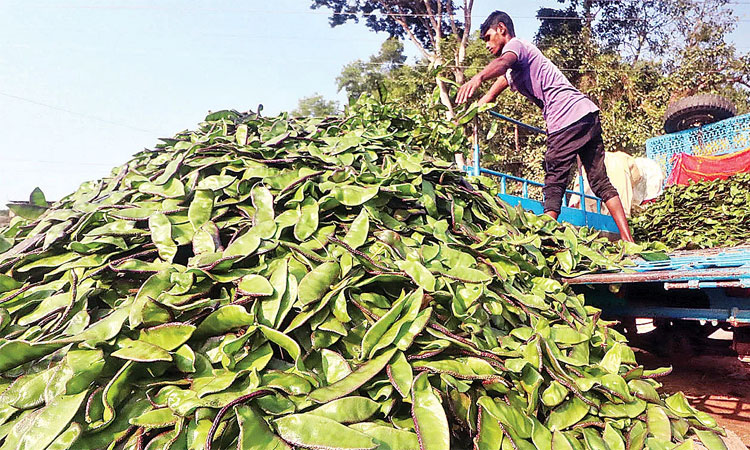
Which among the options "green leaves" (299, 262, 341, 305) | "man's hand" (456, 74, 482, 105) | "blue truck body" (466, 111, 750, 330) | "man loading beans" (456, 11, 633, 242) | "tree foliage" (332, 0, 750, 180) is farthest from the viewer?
"tree foliage" (332, 0, 750, 180)

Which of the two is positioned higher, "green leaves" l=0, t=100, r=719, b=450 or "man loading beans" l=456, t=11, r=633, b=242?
"man loading beans" l=456, t=11, r=633, b=242

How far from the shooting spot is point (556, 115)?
9.38 feet

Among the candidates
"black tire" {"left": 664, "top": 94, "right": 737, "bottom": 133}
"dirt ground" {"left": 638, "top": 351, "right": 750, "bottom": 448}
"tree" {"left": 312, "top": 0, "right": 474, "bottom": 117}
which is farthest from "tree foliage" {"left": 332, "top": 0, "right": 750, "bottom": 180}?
"dirt ground" {"left": 638, "top": 351, "right": 750, "bottom": 448}

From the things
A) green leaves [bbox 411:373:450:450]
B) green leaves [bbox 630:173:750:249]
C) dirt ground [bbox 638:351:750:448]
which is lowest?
dirt ground [bbox 638:351:750:448]

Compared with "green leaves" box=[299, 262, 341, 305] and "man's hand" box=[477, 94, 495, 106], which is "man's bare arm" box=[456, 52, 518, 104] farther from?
"green leaves" box=[299, 262, 341, 305]

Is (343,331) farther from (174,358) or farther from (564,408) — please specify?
(564,408)

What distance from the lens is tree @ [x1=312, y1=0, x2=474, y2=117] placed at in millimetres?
12461

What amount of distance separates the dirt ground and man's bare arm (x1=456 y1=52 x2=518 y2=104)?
7.09ft

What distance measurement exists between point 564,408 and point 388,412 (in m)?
0.39

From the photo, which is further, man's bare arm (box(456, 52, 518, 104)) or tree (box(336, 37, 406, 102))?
tree (box(336, 37, 406, 102))

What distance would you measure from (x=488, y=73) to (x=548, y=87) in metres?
0.53

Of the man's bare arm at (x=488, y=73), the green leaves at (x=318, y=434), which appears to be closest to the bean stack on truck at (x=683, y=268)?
the man's bare arm at (x=488, y=73)

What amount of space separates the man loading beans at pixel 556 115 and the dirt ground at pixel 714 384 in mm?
1206

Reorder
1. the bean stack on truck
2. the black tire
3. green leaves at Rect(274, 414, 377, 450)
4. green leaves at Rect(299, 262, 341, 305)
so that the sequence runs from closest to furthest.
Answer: green leaves at Rect(274, 414, 377, 450), green leaves at Rect(299, 262, 341, 305), the bean stack on truck, the black tire
